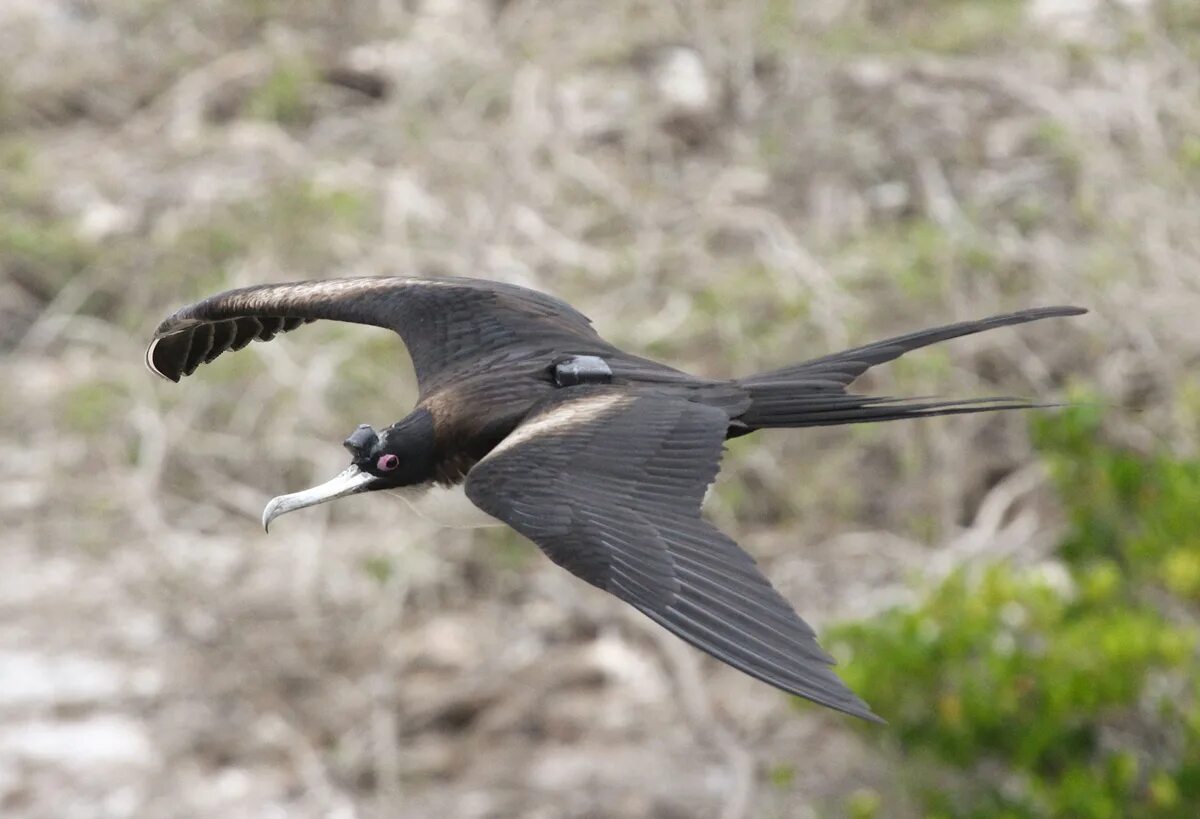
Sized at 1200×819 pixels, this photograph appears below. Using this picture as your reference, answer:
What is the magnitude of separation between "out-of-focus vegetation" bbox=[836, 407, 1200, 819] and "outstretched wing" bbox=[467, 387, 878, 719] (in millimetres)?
1702

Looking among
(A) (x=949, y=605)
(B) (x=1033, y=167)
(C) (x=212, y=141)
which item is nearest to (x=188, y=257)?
(C) (x=212, y=141)

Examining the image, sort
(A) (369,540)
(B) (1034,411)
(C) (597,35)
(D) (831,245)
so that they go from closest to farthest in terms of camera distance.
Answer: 1. (B) (1034,411)
2. (A) (369,540)
3. (D) (831,245)
4. (C) (597,35)

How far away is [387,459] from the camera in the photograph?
329cm

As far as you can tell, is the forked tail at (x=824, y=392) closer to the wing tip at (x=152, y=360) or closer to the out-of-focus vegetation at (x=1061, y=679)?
the wing tip at (x=152, y=360)

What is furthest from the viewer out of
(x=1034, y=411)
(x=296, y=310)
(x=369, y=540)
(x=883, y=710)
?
(x=369, y=540)

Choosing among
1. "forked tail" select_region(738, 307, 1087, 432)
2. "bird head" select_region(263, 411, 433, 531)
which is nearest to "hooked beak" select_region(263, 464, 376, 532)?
"bird head" select_region(263, 411, 433, 531)

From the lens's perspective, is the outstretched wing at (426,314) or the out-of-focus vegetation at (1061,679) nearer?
the outstretched wing at (426,314)

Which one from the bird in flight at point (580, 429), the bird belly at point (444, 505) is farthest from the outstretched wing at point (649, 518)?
the bird belly at point (444, 505)

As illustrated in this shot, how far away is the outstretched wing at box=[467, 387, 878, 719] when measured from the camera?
2.51m

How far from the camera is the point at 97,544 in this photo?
5.96 m

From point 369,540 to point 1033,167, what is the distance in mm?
2383

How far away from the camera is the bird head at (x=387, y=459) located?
327 cm

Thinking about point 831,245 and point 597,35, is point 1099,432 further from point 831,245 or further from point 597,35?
point 597,35

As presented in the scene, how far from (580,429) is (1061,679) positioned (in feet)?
6.16
